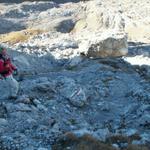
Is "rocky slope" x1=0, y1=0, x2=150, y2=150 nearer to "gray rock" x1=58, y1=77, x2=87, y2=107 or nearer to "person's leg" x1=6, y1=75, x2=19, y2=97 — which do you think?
"gray rock" x1=58, y1=77, x2=87, y2=107

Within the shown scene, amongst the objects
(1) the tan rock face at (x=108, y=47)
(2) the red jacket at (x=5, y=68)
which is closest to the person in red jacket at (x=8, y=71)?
(2) the red jacket at (x=5, y=68)

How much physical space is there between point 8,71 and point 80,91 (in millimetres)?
3924

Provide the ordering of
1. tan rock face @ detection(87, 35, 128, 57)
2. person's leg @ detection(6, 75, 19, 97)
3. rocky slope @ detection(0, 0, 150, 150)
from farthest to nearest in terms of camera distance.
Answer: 1. tan rock face @ detection(87, 35, 128, 57)
2. person's leg @ detection(6, 75, 19, 97)
3. rocky slope @ detection(0, 0, 150, 150)

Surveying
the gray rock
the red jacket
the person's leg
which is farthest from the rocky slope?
Answer: the red jacket

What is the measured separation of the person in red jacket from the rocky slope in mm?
426

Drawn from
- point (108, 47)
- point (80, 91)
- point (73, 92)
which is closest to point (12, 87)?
point (73, 92)

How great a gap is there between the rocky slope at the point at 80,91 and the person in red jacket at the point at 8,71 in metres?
0.43

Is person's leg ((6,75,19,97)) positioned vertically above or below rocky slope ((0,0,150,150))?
above

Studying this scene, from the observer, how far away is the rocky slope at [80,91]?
1898 centimetres

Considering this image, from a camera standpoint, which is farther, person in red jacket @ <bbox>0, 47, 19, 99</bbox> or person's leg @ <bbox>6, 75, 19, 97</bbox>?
person's leg @ <bbox>6, 75, 19, 97</bbox>

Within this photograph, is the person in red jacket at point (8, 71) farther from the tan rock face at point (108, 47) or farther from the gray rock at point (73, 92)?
the tan rock face at point (108, 47)

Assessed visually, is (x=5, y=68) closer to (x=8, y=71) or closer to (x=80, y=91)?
(x=8, y=71)

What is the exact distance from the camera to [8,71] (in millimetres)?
20984

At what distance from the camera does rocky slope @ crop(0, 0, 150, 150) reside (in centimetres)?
1898
